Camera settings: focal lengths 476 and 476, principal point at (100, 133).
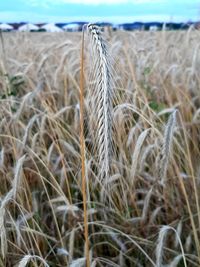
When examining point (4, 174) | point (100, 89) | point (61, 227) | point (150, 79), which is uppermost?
point (100, 89)

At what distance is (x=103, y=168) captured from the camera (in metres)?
0.89

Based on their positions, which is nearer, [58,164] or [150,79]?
[58,164]

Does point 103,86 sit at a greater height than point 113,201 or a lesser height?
greater

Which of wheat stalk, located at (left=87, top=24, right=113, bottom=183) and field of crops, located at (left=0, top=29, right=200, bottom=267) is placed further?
field of crops, located at (left=0, top=29, right=200, bottom=267)

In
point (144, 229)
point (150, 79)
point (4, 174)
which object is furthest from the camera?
point (150, 79)

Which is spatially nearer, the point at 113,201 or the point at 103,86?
the point at 103,86

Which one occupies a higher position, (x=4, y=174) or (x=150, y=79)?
(x=150, y=79)

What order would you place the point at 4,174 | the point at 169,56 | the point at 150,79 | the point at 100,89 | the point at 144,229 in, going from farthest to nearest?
1. the point at 169,56
2. the point at 150,79
3. the point at 4,174
4. the point at 144,229
5. the point at 100,89

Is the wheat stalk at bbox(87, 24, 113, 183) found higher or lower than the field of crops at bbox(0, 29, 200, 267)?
higher

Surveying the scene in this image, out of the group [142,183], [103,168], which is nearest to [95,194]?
[142,183]

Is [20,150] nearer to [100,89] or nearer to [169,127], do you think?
[169,127]

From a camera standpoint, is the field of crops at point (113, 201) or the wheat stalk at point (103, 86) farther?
the field of crops at point (113, 201)

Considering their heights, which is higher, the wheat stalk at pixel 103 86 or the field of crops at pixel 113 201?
the wheat stalk at pixel 103 86

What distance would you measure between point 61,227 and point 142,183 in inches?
13.1
